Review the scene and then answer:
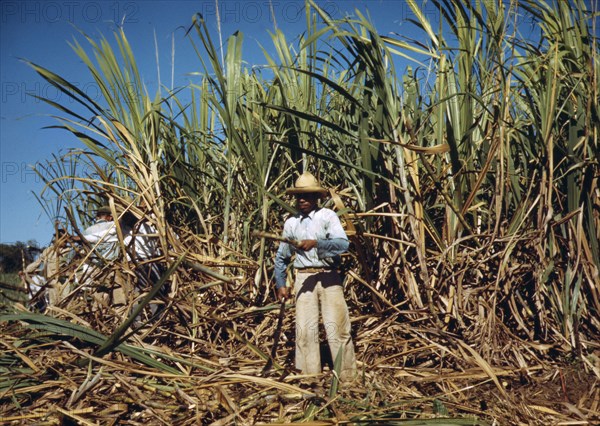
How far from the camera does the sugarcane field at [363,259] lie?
2486 mm

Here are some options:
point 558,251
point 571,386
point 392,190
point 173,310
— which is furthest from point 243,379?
point 558,251

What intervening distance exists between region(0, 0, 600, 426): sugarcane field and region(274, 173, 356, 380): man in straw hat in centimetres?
1

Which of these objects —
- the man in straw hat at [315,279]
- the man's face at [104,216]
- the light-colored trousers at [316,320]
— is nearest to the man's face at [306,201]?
the man in straw hat at [315,279]

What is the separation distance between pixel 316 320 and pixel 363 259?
0.47 metres

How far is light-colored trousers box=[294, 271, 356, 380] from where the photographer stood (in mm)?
2924

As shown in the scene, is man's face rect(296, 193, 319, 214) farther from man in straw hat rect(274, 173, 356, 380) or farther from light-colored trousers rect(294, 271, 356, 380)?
light-colored trousers rect(294, 271, 356, 380)

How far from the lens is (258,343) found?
3242mm

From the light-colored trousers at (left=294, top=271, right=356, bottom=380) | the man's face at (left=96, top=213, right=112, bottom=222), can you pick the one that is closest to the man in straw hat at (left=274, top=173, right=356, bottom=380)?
the light-colored trousers at (left=294, top=271, right=356, bottom=380)

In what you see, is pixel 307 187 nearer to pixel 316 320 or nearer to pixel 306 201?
pixel 306 201

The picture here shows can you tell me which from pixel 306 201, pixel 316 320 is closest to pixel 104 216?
pixel 306 201

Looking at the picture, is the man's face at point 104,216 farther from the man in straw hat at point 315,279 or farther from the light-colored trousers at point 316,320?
the light-colored trousers at point 316,320

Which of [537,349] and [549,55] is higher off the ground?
[549,55]

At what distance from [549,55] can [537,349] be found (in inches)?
63.4

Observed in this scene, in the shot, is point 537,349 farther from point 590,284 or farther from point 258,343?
point 258,343
